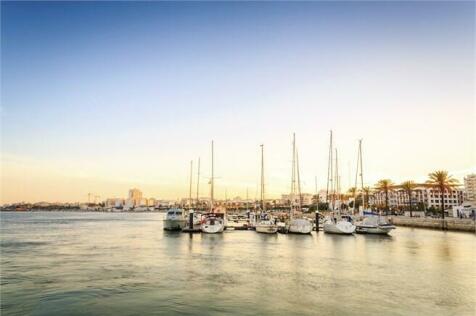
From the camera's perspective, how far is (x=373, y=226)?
54.8 meters

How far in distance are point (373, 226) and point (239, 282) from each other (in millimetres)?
39015

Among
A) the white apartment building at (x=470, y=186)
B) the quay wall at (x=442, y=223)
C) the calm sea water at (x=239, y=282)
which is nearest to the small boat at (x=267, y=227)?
the calm sea water at (x=239, y=282)

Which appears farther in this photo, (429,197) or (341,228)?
(429,197)

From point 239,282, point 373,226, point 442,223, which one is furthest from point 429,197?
point 239,282

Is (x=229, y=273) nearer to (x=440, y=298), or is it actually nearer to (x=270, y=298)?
(x=270, y=298)

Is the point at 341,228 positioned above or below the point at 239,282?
above

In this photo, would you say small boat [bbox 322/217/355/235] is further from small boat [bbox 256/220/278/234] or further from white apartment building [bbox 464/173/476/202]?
white apartment building [bbox 464/173/476/202]

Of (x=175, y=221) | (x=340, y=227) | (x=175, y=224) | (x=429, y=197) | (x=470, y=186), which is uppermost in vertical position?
(x=470, y=186)

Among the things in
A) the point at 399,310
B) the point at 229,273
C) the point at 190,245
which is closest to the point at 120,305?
the point at 229,273

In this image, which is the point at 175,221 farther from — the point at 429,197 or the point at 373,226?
the point at 429,197

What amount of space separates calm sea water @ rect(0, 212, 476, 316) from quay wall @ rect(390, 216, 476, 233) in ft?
81.5

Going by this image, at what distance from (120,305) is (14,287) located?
8.18m

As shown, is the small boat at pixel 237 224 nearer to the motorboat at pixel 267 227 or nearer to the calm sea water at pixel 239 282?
the motorboat at pixel 267 227

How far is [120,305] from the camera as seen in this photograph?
55.3 ft
